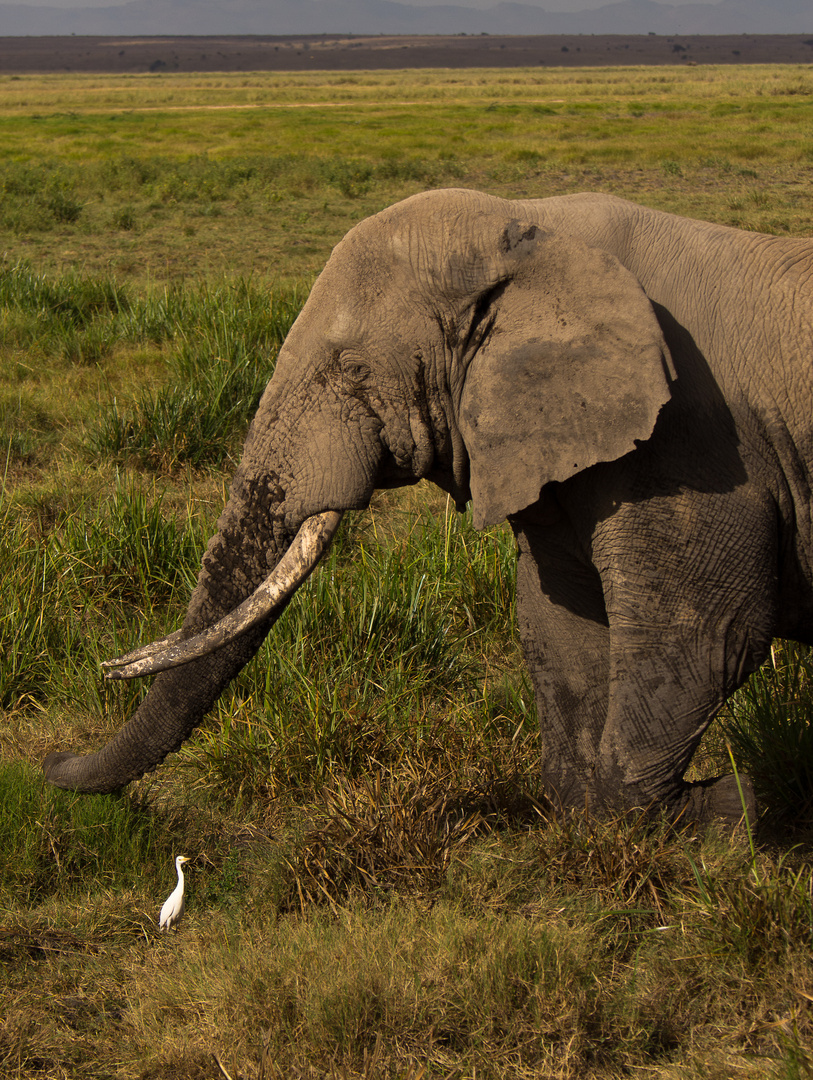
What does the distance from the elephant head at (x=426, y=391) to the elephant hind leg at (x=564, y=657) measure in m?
0.42

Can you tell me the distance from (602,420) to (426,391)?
493 mm

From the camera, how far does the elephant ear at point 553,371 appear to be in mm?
2350

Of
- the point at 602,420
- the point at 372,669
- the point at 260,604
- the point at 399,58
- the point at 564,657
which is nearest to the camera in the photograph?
the point at 602,420

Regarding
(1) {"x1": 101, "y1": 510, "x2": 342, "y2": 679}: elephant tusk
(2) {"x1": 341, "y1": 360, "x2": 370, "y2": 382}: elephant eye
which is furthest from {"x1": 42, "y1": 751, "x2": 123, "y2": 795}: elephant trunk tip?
(2) {"x1": 341, "y1": 360, "x2": 370, "y2": 382}: elephant eye

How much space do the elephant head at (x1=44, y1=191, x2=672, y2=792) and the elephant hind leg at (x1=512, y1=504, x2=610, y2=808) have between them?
0.42 metres

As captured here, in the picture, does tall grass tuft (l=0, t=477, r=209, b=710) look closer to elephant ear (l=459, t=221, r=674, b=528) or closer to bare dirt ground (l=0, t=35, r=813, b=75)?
elephant ear (l=459, t=221, r=674, b=528)

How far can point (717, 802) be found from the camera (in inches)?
104

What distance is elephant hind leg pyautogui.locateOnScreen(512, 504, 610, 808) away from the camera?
2969 mm

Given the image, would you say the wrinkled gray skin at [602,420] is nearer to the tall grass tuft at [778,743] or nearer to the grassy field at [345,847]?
the grassy field at [345,847]

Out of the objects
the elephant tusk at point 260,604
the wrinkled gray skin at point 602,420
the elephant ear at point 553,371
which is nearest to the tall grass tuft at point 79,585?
the elephant tusk at point 260,604

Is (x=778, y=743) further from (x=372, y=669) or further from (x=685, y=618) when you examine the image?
(x=372, y=669)

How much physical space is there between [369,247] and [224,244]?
1376cm

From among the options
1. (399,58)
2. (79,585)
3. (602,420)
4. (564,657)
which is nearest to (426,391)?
(602,420)

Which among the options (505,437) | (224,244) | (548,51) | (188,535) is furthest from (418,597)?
(548,51)
